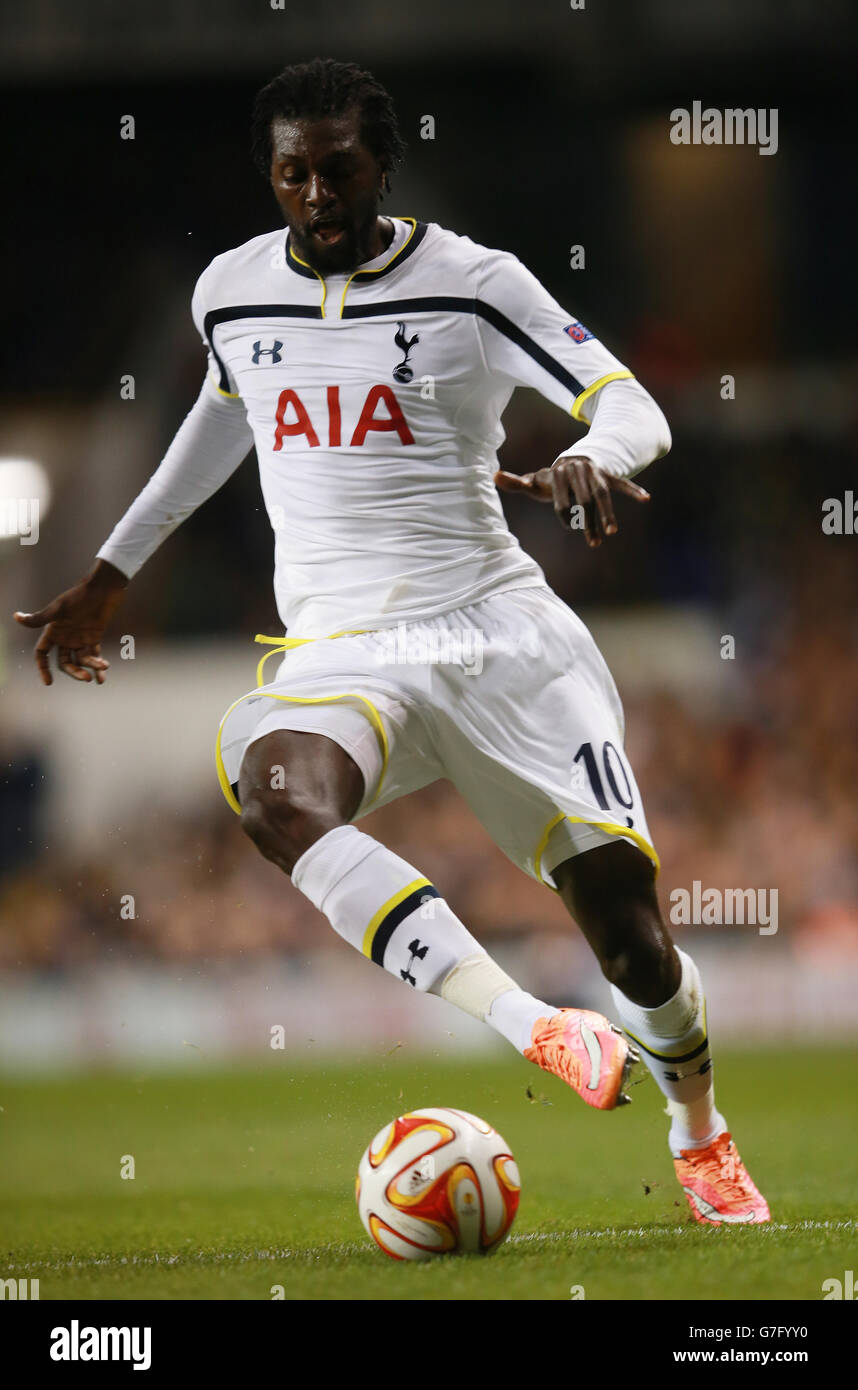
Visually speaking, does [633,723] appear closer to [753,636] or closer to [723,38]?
[753,636]

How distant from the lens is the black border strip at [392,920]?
11.0 ft

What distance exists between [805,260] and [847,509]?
2225mm

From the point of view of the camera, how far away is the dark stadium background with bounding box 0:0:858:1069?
36.0 feet

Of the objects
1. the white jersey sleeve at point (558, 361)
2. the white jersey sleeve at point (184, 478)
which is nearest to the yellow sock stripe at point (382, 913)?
the white jersey sleeve at point (558, 361)

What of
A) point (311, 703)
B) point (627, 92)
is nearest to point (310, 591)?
point (311, 703)

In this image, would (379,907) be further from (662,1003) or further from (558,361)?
(558,361)

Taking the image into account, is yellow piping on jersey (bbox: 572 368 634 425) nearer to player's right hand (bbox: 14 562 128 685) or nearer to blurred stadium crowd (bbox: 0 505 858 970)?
player's right hand (bbox: 14 562 128 685)

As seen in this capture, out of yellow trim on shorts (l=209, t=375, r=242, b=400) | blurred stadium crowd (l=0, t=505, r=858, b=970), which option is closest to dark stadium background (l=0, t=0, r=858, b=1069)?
blurred stadium crowd (l=0, t=505, r=858, b=970)

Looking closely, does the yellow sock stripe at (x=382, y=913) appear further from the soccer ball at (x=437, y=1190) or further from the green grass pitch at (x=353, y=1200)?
the green grass pitch at (x=353, y=1200)

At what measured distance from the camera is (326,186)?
3869 millimetres

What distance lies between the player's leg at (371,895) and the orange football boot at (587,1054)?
0.11m

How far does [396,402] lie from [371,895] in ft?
4.20

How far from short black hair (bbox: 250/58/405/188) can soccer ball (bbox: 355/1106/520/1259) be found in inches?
93.0

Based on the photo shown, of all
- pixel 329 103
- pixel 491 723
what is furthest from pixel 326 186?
pixel 491 723
